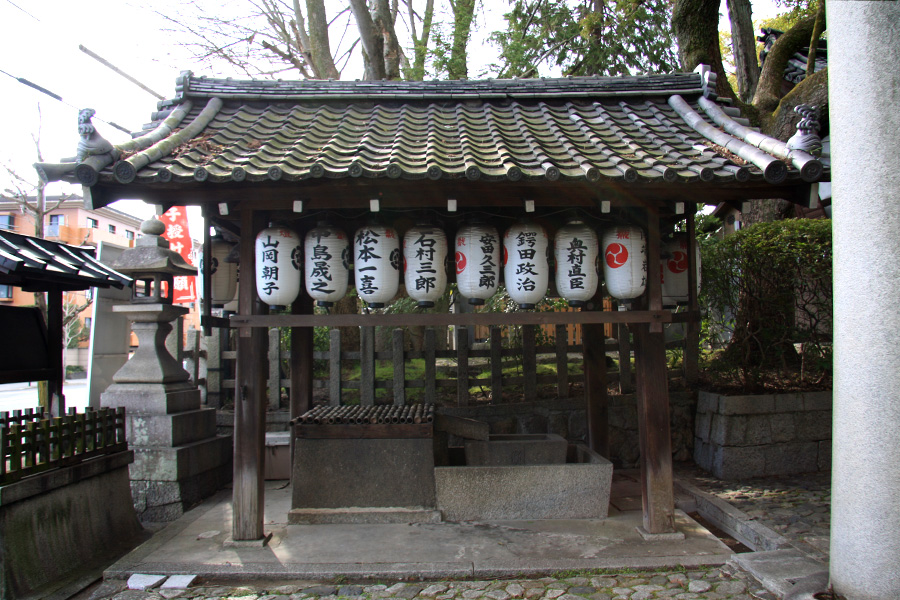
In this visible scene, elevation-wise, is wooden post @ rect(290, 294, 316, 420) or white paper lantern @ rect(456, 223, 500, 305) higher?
white paper lantern @ rect(456, 223, 500, 305)

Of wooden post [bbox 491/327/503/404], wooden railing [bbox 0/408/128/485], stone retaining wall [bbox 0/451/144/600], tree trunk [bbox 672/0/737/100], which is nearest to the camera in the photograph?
stone retaining wall [bbox 0/451/144/600]

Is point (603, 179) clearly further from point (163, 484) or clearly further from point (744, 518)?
point (163, 484)

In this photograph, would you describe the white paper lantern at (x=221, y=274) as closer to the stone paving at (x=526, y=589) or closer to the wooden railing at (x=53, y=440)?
the wooden railing at (x=53, y=440)

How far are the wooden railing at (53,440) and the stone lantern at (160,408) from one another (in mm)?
883

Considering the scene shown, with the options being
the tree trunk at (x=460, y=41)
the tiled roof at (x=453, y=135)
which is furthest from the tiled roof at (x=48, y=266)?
the tree trunk at (x=460, y=41)

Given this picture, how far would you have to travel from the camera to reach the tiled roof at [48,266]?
534 cm

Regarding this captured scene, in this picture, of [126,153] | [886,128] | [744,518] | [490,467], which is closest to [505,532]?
[490,467]

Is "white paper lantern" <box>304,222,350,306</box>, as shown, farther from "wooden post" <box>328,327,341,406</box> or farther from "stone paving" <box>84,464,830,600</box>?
"wooden post" <box>328,327,341,406</box>

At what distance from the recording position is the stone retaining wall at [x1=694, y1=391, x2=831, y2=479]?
7980 millimetres

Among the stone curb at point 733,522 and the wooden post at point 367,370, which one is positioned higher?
the wooden post at point 367,370

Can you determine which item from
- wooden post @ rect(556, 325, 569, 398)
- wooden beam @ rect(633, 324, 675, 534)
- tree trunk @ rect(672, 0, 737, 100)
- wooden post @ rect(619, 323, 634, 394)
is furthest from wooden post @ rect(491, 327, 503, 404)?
tree trunk @ rect(672, 0, 737, 100)

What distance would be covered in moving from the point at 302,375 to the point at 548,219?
13.9 ft

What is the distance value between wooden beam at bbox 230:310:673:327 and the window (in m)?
37.1

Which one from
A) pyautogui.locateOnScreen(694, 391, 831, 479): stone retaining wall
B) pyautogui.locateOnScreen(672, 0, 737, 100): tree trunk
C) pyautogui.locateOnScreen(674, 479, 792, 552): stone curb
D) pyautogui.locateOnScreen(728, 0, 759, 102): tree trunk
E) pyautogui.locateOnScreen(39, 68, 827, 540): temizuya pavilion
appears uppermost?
pyautogui.locateOnScreen(728, 0, 759, 102): tree trunk
